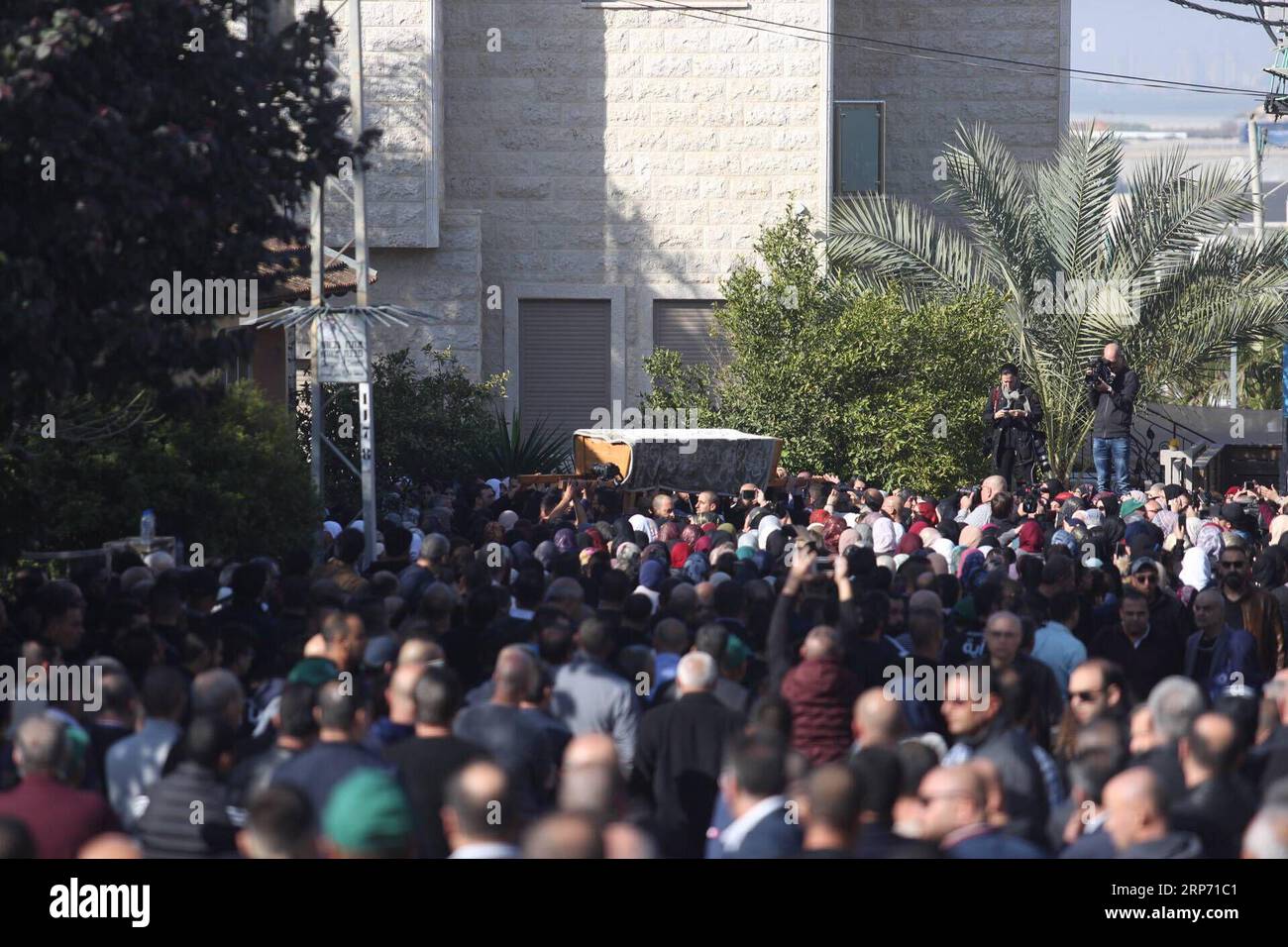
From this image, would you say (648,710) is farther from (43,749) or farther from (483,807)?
(43,749)

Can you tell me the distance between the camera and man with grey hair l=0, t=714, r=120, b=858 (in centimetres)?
575

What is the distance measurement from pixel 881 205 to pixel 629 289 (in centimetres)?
454

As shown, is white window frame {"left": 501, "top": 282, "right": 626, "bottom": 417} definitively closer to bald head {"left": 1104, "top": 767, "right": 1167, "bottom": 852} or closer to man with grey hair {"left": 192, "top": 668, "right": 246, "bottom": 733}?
man with grey hair {"left": 192, "top": 668, "right": 246, "bottom": 733}

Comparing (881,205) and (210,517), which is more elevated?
(881,205)

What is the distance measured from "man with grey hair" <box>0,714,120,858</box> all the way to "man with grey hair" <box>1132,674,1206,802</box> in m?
3.61

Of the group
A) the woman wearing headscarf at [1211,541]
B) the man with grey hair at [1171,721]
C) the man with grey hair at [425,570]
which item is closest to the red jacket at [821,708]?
the man with grey hair at [1171,721]

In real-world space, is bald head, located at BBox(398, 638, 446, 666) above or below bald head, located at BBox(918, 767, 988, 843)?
above

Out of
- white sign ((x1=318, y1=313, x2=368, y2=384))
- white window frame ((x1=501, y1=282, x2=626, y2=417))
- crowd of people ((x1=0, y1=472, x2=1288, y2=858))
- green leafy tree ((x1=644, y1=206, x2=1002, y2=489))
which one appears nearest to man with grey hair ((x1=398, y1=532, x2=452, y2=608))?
crowd of people ((x1=0, y1=472, x2=1288, y2=858))

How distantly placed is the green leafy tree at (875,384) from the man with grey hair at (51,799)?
55.4 ft

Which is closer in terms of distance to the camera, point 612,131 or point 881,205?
point 881,205

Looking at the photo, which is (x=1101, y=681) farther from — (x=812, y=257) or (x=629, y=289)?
(x=629, y=289)
